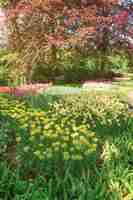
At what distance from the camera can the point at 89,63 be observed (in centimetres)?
2698

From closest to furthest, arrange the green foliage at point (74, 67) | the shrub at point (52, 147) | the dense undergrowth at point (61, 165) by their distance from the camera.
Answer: the dense undergrowth at point (61, 165), the shrub at point (52, 147), the green foliage at point (74, 67)

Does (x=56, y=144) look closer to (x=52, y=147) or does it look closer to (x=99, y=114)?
(x=52, y=147)

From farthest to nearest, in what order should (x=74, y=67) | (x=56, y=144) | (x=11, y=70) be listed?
(x=74, y=67), (x=11, y=70), (x=56, y=144)

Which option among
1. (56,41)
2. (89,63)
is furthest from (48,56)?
(89,63)

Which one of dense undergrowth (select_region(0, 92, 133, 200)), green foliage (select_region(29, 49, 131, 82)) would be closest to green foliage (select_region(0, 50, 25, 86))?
A: green foliage (select_region(29, 49, 131, 82))

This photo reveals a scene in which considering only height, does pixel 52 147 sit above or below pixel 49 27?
below

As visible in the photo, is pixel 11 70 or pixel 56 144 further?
pixel 11 70

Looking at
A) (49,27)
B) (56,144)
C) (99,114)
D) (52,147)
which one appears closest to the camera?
(56,144)

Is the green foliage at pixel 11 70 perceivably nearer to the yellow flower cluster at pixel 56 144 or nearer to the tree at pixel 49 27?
the tree at pixel 49 27

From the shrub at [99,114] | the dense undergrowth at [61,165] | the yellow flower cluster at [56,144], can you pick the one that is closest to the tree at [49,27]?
the shrub at [99,114]

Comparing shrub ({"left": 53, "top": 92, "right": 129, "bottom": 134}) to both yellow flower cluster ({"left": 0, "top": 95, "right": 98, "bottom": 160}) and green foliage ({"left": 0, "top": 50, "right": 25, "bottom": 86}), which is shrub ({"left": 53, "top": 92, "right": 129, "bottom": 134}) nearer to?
yellow flower cluster ({"left": 0, "top": 95, "right": 98, "bottom": 160})

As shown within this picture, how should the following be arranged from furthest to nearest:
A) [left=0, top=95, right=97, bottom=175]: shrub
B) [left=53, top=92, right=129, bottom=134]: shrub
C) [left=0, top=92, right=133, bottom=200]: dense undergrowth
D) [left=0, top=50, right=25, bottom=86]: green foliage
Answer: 1. [left=0, top=50, right=25, bottom=86]: green foliage
2. [left=53, top=92, right=129, bottom=134]: shrub
3. [left=0, top=95, right=97, bottom=175]: shrub
4. [left=0, top=92, right=133, bottom=200]: dense undergrowth

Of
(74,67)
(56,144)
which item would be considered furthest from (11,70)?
(56,144)

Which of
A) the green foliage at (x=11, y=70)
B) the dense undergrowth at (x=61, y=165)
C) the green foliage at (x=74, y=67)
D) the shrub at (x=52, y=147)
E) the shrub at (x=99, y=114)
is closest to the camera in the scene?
the dense undergrowth at (x=61, y=165)
